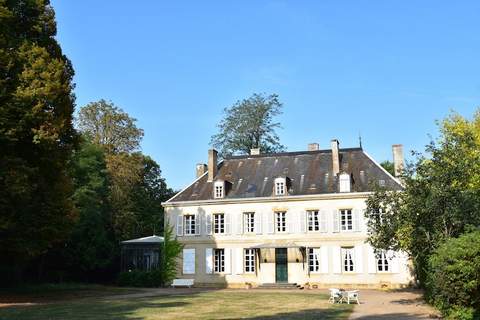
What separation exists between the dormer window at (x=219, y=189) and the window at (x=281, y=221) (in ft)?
12.3

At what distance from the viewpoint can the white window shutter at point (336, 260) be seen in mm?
30453

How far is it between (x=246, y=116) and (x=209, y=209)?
1402 cm

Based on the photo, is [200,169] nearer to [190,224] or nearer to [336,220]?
[190,224]

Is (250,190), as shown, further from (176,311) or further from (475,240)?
(475,240)

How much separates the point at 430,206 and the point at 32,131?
13341 millimetres

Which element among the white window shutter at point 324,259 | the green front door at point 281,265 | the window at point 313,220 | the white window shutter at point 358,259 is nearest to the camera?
the white window shutter at point 358,259

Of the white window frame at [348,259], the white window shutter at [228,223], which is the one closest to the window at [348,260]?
the white window frame at [348,259]

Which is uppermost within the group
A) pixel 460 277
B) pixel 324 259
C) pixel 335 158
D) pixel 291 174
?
pixel 335 158

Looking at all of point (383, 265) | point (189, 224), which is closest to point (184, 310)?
point (383, 265)

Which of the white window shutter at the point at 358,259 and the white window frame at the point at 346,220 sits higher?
the white window frame at the point at 346,220

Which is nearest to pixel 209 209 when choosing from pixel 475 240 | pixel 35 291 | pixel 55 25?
pixel 35 291

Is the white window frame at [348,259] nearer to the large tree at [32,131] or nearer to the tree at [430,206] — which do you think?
the tree at [430,206]

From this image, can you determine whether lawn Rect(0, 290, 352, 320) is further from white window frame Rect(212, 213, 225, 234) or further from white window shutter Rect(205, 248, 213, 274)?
white window frame Rect(212, 213, 225, 234)

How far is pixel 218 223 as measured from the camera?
3303cm
